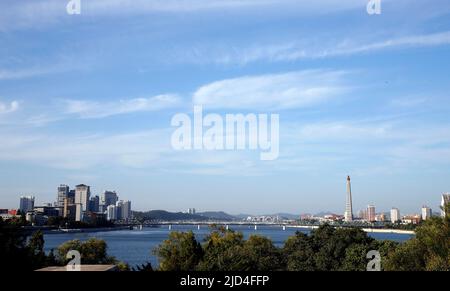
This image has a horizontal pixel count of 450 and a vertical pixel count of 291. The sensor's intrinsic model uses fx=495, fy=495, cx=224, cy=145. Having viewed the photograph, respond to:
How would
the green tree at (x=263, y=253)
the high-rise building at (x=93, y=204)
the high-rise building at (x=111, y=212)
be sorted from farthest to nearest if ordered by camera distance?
the high-rise building at (x=111, y=212) → the high-rise building at (x=93, y=204) → the green tree at (x=263, y=253)

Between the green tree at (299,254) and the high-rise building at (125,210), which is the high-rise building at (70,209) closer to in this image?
the high-rise building at (125,210)

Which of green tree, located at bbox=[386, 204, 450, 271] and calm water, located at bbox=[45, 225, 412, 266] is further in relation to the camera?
calm water, located at bbox=[45, 225, 412, 266]

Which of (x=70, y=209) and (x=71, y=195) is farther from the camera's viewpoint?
(x=71, y=195)

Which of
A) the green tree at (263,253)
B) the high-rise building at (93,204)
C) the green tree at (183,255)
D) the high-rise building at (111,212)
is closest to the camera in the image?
the green tree at (183,255)

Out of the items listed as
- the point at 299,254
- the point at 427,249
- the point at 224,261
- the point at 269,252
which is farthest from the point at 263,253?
the point at 427,249

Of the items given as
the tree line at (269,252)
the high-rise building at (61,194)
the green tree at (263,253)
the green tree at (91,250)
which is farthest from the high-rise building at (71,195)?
the green tree at (263,253)

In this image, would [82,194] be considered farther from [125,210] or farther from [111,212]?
[125,210]

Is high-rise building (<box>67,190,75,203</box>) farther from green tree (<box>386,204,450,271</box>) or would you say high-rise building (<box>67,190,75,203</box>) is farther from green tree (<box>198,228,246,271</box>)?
green tree (<box>386,204,450,271</box>)

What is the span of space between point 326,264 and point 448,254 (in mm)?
10652

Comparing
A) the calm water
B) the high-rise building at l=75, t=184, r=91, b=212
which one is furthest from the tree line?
the high-rise building at l=75, t=184, r=91, b=212

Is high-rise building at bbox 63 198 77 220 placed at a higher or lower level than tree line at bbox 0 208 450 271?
higher

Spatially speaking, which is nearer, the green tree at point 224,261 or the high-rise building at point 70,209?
the green tree at point 224,261
